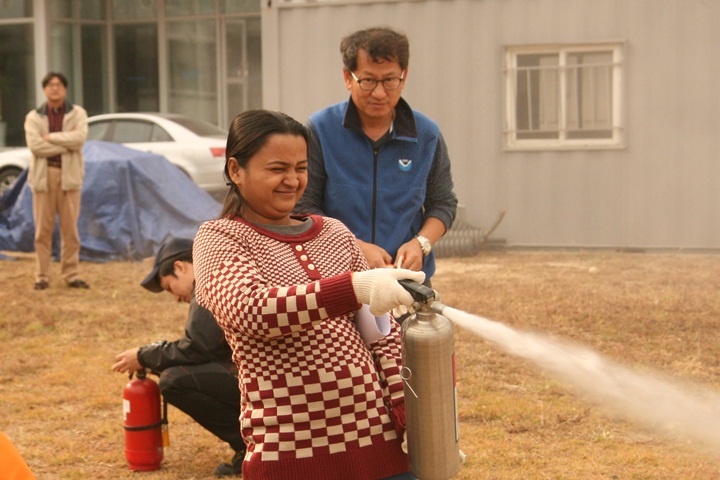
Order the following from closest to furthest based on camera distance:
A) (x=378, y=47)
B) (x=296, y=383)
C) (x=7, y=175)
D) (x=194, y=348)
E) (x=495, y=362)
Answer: (x=296, y=383), (x=378, y=47), (x=194, y=348), (x=495, y=362), (x=7, y=175)

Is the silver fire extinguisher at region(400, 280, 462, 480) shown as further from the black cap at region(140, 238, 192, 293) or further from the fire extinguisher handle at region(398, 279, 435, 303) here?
the black cap at region(140, 238, 192, 293)

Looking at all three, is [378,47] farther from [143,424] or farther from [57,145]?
[57,145]

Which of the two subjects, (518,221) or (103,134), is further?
(103,134)

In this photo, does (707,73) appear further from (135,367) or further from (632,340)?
(135,367)

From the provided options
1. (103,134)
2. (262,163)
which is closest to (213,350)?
(262,163)

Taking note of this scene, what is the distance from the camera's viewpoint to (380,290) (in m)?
2.46

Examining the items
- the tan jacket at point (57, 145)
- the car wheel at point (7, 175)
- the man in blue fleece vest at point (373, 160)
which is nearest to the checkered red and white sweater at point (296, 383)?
the man in blue fleece vest at point (373, 160)

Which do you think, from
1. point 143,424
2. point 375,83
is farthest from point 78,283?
point 375,83

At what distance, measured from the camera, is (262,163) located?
2820mm

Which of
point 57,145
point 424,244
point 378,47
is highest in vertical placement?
point 378,47

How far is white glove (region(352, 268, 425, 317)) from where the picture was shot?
96.8 inches

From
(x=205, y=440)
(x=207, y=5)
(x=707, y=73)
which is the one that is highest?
(x=207, y=5)

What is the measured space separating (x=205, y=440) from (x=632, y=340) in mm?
3730

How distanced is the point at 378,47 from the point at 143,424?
242cm
